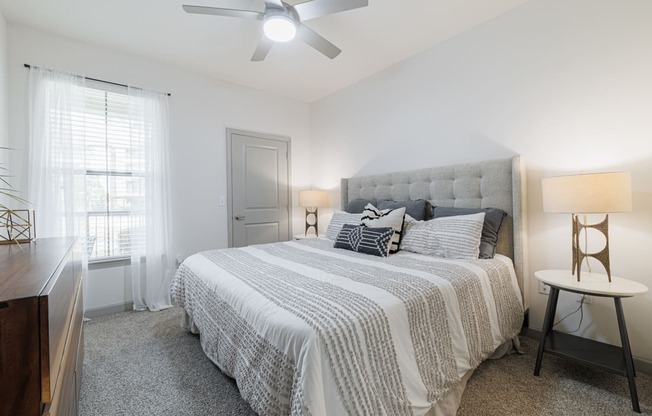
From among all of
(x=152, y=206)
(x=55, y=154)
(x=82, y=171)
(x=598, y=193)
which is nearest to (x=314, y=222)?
(x=152, y=206)

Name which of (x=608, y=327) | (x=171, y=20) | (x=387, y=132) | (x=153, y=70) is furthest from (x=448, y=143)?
(x=153, y=70)

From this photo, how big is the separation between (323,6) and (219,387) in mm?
2546

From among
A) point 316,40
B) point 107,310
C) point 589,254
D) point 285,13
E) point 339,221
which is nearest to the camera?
point 589,254

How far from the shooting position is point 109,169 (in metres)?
2.86

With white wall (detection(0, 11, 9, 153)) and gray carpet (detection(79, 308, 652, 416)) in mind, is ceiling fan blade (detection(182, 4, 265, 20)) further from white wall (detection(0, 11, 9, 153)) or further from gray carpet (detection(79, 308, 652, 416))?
gray carpet (detection(79, 308, 652, 416))

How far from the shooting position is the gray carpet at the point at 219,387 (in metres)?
1.53

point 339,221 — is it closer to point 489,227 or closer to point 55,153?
point 489,227

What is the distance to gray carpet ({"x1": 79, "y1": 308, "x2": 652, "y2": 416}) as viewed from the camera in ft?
Result: 5.02

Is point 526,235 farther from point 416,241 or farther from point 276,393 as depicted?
point 276,393

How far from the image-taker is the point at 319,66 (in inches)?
129

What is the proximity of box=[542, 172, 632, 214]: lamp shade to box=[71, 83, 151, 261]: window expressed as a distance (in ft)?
12.1

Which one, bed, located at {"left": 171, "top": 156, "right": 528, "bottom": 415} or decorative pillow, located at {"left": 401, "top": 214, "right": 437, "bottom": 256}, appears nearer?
bed, located at {"left": 171, "top": 156, "right": 528, "bottom": 415}

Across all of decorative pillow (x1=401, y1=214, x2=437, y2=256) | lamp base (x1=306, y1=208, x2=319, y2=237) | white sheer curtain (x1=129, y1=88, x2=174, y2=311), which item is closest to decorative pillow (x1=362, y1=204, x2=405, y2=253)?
decorative pillow (x1=401, y1=214, x2=437, y2=256)

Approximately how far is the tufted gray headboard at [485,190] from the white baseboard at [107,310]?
10.0 feet
